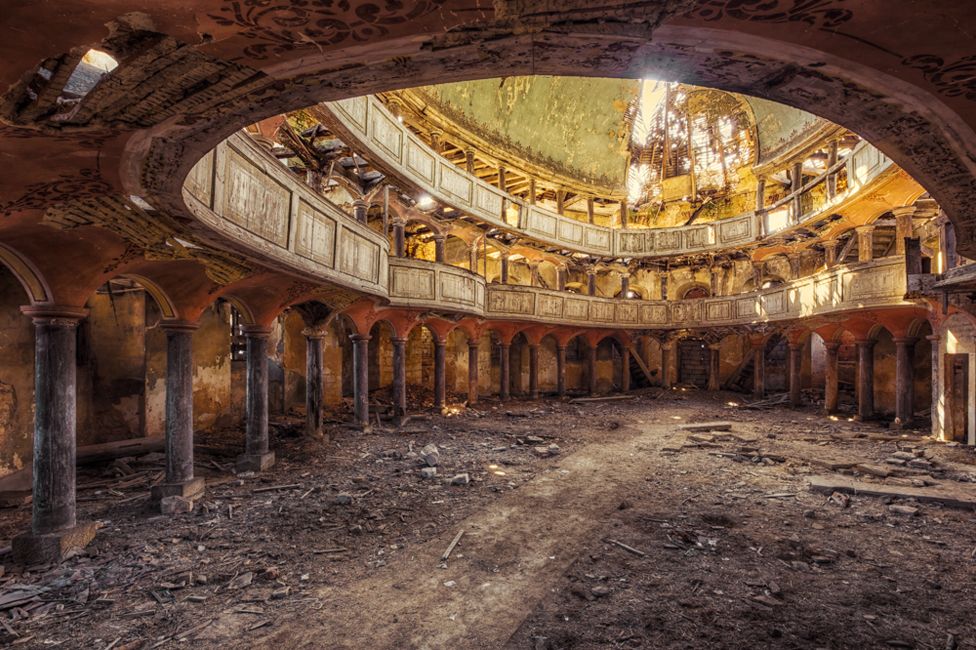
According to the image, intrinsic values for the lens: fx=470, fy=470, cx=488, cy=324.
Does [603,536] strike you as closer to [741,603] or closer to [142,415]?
[741,603]

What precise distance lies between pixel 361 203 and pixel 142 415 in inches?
275

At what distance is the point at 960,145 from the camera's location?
2818mm

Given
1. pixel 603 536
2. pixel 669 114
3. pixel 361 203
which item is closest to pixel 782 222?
pixel 669 114

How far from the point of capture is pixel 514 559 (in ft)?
17.3

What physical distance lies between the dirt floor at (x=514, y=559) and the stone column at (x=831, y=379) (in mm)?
7075

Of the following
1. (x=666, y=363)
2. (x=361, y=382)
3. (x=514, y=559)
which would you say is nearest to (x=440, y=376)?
(x=361, y=382)

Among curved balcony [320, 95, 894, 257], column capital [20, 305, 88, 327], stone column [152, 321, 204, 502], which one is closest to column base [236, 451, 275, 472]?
stone column [152, 321, 204, 502]

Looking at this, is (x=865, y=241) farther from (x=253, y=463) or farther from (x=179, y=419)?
(x=179, y=419)

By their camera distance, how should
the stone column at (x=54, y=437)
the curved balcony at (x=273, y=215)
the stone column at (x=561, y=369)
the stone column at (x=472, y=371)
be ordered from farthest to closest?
the stone column at (x=561, y=369), the stone column at (x=472, y=371), the stone column at (x=54, y=437), the curved balcony at (x=273, y=215)

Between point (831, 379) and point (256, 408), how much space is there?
18.3 meters

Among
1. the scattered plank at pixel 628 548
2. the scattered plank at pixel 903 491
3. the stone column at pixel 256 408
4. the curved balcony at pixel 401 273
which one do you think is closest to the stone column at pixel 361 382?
the curved balcony at pixel 401 273

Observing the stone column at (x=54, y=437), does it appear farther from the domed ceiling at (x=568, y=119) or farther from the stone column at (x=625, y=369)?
the stone column at (x=625, y=369)

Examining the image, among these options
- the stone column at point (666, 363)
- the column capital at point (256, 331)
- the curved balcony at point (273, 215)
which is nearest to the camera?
the curved balcony at point (273, 215)

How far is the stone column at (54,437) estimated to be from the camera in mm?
5441
